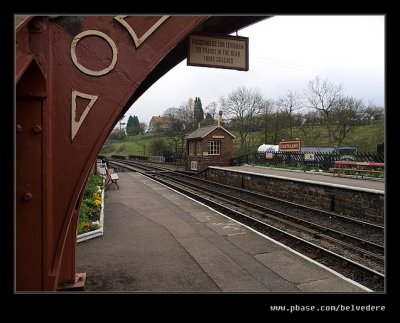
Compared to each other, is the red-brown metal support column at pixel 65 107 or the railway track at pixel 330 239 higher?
the red-brown metal support column at pixel 65 107

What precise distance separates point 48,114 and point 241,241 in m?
6.50

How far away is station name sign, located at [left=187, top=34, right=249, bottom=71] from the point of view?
308 cm

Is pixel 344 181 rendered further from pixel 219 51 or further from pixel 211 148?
pixel 211 148

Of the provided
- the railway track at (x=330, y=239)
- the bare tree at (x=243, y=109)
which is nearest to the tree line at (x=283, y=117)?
Answer: the bare tree at (x=243, y=109)

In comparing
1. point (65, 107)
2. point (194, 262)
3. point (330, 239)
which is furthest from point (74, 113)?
point (330, 239)

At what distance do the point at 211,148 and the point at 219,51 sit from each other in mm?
27820

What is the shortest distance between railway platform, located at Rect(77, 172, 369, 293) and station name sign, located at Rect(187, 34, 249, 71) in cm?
308

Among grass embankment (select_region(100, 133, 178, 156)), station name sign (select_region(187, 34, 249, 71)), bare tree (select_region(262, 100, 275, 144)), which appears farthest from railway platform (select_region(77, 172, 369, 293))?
grass embankment (select_region(100, 133, 178, 156))

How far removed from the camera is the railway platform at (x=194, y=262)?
5.11 meters

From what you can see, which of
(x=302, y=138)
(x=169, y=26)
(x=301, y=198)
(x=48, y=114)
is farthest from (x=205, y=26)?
(x=302, y=138)

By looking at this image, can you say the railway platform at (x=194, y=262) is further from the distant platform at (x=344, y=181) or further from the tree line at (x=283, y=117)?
the tree line at (x=283, y=117)

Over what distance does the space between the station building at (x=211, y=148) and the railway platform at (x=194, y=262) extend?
20.5 m

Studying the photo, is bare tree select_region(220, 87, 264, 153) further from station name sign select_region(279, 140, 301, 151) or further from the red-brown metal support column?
the red-brown metal support column

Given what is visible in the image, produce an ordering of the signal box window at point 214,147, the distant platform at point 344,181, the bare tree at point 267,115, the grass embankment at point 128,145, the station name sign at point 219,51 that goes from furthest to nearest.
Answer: the grass embankment at point 128,145 → the bare tree at point 267,115 → the signal box window at point 214,147 → the distant platform at point 344,181 → the station name sign at point 219,51
